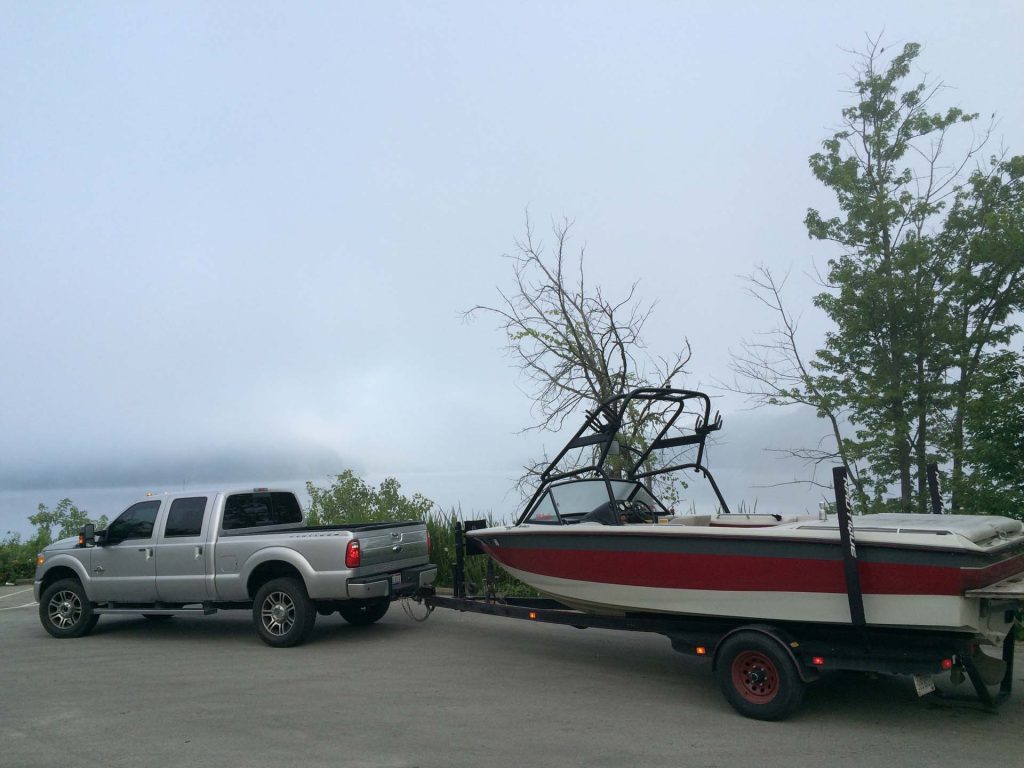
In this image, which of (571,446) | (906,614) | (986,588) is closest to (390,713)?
(571,446)

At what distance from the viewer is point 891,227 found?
13578mm

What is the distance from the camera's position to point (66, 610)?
35.1 feet

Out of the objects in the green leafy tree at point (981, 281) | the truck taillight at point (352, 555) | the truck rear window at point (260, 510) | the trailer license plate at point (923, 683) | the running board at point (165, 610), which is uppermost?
the green leafy tree at point (981, 281)

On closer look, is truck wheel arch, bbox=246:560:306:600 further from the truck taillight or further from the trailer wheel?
the trailer wheel

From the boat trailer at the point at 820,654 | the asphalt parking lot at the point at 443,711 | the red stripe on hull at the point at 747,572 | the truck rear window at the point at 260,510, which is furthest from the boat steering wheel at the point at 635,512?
the truck rear window at the point at 260,510

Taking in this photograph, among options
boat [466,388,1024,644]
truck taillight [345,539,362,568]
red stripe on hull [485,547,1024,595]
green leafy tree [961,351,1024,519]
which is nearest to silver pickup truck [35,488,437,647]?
truck taillight [345,539,362,568]

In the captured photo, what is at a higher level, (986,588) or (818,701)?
(986,588)

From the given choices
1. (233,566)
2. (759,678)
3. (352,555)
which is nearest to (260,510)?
(233,566)

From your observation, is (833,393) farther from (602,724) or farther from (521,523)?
(602,724)

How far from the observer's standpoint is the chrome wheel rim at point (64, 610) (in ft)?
35.0

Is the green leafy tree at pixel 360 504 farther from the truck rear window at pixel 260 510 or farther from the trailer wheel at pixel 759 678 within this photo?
the trailer wheel at pixel 759 678

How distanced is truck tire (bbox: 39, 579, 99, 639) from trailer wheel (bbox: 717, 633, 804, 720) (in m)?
8.09

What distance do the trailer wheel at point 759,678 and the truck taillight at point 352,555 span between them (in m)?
4.20

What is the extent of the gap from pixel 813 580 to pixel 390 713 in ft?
11.4
